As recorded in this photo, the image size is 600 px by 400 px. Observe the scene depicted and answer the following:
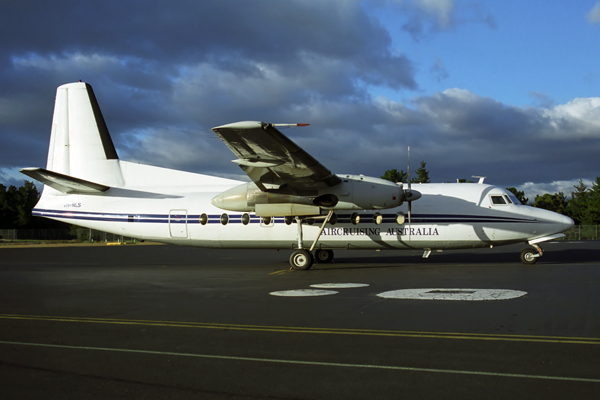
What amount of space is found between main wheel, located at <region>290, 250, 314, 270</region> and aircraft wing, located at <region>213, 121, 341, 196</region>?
8.24 feet

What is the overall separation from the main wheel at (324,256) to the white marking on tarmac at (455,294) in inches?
403

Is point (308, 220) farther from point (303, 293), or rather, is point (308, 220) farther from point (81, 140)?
point (81, 140)

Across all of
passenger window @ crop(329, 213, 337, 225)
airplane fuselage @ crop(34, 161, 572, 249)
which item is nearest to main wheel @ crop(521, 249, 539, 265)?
airplane fuselage @ crop(34, 161, 572, 249)

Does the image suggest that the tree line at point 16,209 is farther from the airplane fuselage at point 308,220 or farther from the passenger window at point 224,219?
the passenger window at point 224,219

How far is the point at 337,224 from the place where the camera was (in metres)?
19.8

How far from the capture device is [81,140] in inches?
854

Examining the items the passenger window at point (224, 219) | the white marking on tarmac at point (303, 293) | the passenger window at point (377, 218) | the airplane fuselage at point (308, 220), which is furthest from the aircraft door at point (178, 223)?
the white marking on tarmac at point (303, 293)

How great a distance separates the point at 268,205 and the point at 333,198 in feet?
8.87

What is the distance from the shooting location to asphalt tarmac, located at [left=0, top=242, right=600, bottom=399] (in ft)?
16.0

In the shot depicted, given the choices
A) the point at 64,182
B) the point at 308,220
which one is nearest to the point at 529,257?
the point at 308,220

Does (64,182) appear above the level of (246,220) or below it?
above

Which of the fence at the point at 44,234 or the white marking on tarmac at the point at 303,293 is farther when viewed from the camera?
the fence at the point at 44,234

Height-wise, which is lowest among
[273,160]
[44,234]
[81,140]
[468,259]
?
[468,259]

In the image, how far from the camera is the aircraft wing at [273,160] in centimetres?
1350
